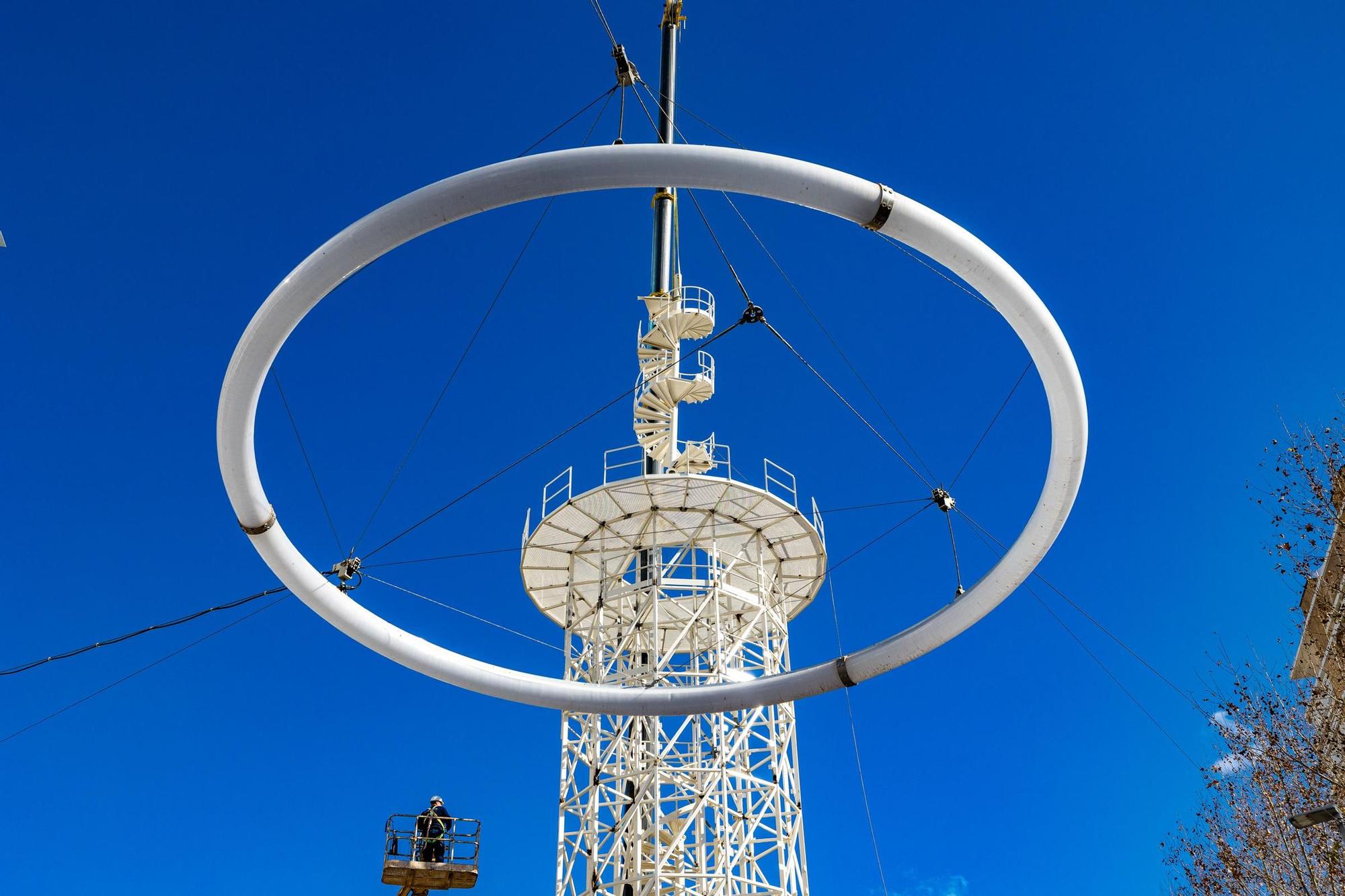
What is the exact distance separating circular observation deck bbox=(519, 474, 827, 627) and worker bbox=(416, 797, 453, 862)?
267 inches

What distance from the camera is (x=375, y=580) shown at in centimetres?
1872

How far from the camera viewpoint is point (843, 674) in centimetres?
1848

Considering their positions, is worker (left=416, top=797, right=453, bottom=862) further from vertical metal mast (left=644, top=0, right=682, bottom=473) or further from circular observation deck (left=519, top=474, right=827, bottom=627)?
vertical metal mast (left=644, top=0, right=682, bottom=473)

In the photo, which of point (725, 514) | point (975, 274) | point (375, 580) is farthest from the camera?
point (725, 514)

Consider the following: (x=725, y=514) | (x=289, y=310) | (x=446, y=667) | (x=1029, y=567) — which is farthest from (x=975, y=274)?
(x=725, y=514)

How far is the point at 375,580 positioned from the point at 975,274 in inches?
437

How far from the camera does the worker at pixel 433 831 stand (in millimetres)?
23109

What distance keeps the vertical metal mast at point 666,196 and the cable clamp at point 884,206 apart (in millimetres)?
18389

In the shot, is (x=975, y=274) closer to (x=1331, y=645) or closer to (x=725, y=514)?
(x=1331, y=645)

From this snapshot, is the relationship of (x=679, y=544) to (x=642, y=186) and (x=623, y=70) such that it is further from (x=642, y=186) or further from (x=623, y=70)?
(x=642, y=186)

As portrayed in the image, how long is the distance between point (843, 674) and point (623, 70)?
1193 cm

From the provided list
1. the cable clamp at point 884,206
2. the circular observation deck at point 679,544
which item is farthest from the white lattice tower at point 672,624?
the cable clamp at point 884,206

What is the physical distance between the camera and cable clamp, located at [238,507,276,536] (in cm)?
1653

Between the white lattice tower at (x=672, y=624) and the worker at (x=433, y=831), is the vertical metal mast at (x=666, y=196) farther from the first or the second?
the worker at (x=433, y=831)
